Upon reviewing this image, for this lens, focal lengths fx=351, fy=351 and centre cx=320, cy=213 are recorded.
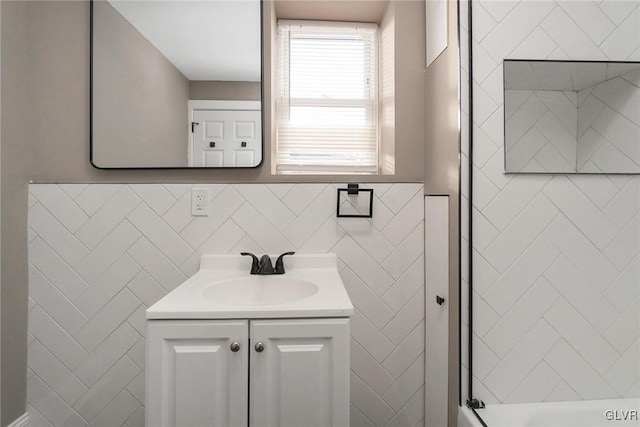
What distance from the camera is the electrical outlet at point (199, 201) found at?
5.27 feet

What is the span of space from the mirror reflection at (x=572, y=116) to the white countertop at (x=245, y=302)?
31.6 inches

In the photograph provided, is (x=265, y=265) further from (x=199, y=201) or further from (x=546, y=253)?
(x=546, y=253)

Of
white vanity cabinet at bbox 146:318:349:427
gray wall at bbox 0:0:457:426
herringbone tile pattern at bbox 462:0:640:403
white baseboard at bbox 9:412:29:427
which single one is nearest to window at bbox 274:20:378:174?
Answer: gray wall at bbox 0:0:457:426

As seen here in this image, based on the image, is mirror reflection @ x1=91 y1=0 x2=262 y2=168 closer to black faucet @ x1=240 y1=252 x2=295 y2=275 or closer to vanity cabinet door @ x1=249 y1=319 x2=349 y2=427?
black faucet @ x1=240 y1=252 x2=295 y2=275

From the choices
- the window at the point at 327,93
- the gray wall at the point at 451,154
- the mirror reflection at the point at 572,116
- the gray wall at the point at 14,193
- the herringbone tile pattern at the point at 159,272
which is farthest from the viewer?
the window at the point at 327,93

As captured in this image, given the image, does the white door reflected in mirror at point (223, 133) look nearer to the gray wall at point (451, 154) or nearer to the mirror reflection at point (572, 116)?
the gray wall at point (451, 154)

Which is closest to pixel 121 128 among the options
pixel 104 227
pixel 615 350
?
pixel 104 227

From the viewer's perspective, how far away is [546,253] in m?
1.22

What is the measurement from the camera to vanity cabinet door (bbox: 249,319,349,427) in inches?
40.1

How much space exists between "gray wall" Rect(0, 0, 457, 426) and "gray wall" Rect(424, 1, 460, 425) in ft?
0.04

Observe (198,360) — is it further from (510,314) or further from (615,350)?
(615,350)

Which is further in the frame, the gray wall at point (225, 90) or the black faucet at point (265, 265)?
the gray wall at point (225, 90)

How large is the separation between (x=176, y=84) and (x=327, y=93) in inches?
29.4

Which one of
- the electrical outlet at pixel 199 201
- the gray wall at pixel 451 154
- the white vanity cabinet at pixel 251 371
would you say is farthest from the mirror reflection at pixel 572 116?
the electrical outlet at pixel 199 201
